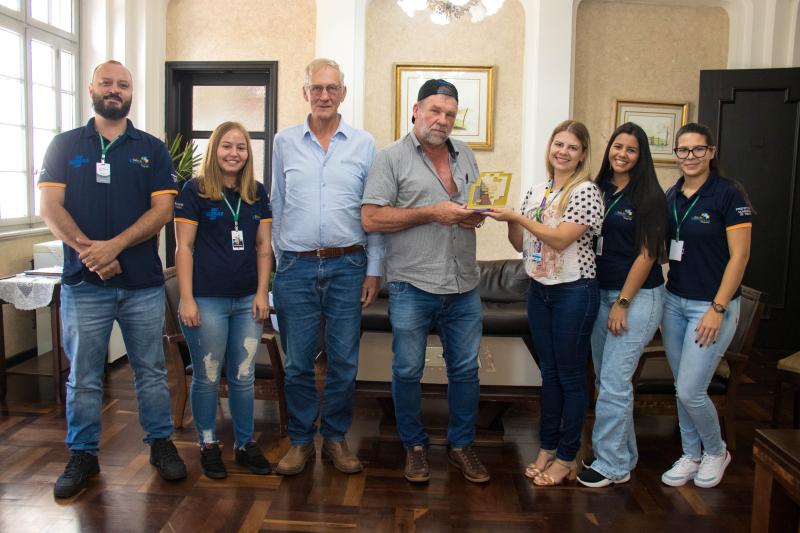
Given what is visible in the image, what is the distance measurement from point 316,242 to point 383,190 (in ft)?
1.15

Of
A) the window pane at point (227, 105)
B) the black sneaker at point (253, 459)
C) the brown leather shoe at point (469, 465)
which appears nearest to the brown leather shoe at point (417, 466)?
the brown leather shoe at point (469, 465)

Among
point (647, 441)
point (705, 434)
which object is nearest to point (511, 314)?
point (647, 441)

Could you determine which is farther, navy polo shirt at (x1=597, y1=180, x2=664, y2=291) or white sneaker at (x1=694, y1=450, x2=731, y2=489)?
white sneaker at (x1=694, y1=450, x2=731, y2=489)

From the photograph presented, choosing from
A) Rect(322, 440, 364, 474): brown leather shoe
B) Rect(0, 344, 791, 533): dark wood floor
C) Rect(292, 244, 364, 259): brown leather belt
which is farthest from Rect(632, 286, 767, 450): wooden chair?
Rect(292, 244, 364, 259): brown leather belt

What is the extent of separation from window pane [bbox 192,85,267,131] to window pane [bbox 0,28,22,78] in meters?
1.50

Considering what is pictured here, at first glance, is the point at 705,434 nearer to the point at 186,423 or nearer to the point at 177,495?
the point at 177,495

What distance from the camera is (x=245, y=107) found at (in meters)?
5.31

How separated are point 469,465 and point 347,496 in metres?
0.54

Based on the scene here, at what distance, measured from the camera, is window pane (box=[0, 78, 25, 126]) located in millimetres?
3920

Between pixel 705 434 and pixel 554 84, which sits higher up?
pixel 554 84

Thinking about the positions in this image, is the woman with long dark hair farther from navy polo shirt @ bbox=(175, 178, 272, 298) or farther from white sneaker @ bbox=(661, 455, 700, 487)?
navy polo shirt @ bbox=(175, 178, 272, 298)

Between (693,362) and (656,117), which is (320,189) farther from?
(656,117)

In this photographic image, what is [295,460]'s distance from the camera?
251 centimetres

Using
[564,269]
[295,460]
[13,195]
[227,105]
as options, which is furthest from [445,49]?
[295,460]
